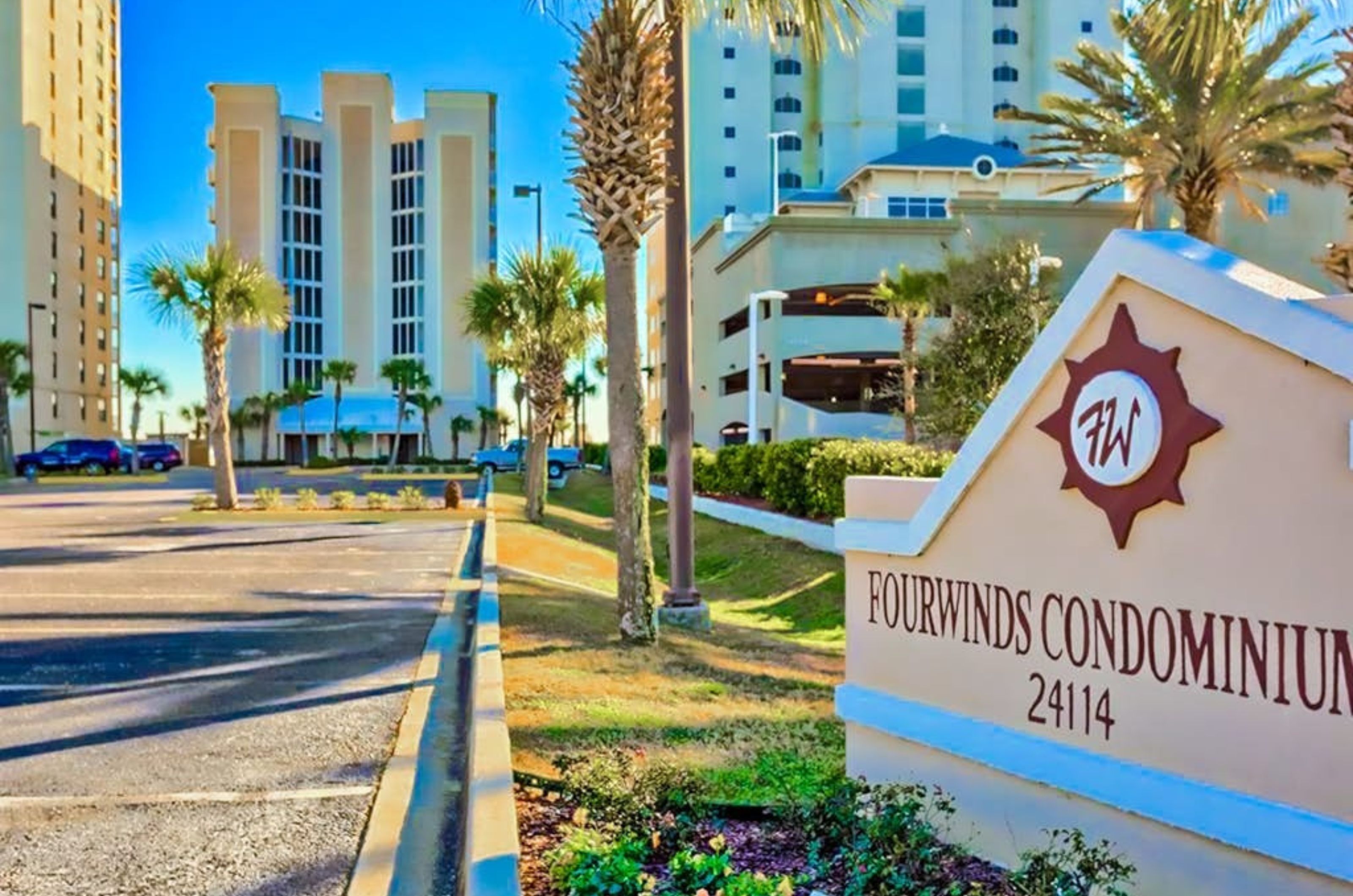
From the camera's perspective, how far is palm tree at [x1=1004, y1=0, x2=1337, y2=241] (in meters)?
23.1

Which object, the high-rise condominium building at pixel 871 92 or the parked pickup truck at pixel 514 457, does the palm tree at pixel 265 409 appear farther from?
the high-rise condominium building at pixel 871 92

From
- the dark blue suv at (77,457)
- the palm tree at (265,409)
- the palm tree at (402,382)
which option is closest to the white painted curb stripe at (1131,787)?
the dark blue suv at (77,457)

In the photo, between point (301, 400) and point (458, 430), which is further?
point (458, 430)

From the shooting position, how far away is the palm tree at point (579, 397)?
79.0 m

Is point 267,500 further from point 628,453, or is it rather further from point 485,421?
point 485,421

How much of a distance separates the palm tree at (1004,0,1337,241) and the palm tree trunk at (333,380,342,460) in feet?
195

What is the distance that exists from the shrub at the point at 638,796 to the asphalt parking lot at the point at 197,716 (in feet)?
3.32

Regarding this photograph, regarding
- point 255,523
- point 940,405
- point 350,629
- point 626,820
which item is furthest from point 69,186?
point 626,820

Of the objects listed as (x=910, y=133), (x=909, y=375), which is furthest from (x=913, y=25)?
(x=909, y=375)

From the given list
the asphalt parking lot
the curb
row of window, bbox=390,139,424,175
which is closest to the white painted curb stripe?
the curb

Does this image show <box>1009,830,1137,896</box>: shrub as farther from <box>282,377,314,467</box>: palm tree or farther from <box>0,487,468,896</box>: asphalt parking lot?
<box>282,377,314,467</box>: palm tree

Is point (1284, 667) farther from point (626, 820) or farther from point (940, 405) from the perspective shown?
point (940, 405)

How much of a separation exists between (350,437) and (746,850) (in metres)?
79.2

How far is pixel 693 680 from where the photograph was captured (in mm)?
8594
